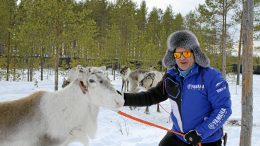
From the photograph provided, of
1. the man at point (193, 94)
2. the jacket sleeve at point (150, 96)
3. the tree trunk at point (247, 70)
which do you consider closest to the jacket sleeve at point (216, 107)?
the man at point (193, 94)

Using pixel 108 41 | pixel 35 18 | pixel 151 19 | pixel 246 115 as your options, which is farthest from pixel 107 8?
pixel 246 115

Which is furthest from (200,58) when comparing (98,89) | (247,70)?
(247,70)

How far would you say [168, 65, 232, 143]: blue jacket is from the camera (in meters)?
2.80

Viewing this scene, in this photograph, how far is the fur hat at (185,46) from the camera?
3.01 metres

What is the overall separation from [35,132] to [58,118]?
0.25m

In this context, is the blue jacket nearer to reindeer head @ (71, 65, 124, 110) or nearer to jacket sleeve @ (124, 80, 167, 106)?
jacket sleeve @ (124, 80, 167, 106)

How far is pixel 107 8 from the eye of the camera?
141 ft

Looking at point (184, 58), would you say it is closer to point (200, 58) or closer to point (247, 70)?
point (200, 58)

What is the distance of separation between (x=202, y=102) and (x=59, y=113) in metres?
1.39

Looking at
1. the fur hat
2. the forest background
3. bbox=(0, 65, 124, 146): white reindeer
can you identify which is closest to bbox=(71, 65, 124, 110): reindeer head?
bbox=(0, 65, 124, 146): white reindeer

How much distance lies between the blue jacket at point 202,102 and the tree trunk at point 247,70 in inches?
92.0

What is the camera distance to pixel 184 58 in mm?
3070

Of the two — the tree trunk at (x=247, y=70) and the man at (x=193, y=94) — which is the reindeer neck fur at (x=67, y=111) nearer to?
the man at (x=193, y=94)

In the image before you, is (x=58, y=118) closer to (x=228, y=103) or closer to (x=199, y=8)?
(x=228, y=103)
